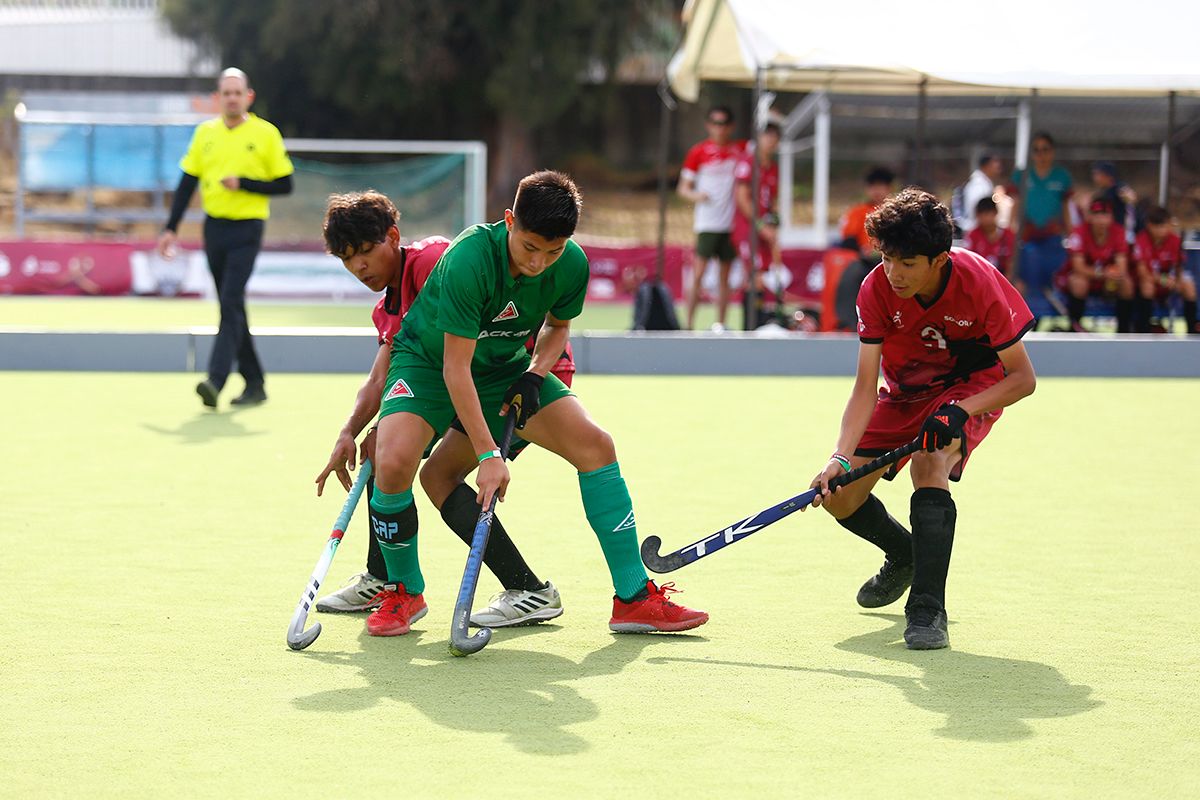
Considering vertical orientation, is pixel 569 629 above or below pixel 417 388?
below

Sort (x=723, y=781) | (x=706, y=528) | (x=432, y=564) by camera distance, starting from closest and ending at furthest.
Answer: (x=723, y=781), (x=432, y=564), (x=706, y=528)

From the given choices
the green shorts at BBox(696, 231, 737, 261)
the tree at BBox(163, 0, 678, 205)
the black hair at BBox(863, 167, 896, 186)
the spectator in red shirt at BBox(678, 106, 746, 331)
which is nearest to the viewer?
the black hair at BBox(863, 167, 896, 186)

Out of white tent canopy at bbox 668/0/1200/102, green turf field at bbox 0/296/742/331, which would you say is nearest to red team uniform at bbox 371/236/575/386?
white tent canopy at bbox 668/0/1200/102

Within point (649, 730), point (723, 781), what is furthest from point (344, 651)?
point (723, 781)

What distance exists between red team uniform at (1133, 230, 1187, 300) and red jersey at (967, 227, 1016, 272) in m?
0.88

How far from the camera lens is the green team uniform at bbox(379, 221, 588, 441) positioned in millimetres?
3566

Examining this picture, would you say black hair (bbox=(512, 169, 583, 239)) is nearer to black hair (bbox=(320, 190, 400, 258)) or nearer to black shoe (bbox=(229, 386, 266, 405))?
black hair (bbox=(320, 190, 400, 258))

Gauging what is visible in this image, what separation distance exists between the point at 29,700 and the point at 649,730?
121 centimetres

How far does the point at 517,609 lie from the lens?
3828mm

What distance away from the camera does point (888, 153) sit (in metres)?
23.5

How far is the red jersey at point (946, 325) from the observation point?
377 cm

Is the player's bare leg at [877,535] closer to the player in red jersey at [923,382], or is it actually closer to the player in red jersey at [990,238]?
the player in red jersey at [923,382]

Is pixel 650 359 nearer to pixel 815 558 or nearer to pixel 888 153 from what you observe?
pixel 815 558

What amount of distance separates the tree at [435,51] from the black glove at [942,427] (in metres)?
20.1
